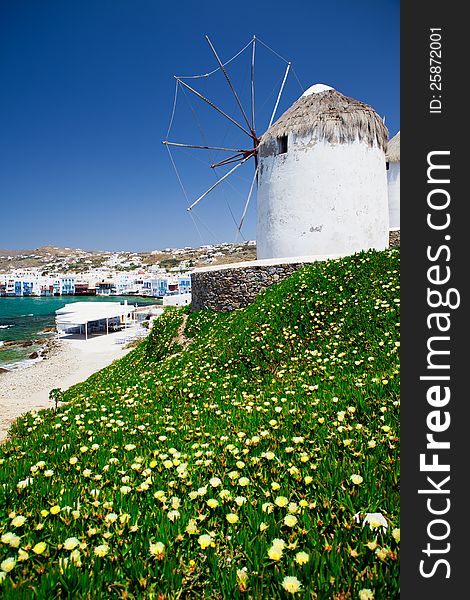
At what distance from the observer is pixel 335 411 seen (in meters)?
4.01

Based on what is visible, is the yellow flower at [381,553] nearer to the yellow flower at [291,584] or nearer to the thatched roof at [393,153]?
the yellow flower at [291,584]

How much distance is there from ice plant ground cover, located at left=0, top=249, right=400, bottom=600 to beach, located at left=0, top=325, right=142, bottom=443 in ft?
35.3

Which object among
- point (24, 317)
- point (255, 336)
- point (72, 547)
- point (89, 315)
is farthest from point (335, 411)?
point (24, 317)

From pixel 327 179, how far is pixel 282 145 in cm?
304

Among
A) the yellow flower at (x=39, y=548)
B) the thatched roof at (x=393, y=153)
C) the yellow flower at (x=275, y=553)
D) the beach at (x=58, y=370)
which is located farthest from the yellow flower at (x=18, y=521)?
the thatched roof at (x=393, y=153)

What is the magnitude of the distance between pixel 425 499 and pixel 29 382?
26.9 metres

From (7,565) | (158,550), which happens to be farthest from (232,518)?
(7,565)

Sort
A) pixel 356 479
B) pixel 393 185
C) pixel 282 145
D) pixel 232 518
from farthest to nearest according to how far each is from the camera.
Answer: pixel 393 185 < pixel 282 145 < pixel 356 479 < pixel 232 518

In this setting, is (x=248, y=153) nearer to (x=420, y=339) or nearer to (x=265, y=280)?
(x=265, y=280)

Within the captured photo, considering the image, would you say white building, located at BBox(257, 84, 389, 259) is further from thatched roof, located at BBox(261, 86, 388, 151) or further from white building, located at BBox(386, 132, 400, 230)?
white building, located at BBox(386, 132, 400, 230)

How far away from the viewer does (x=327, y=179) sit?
683 inches

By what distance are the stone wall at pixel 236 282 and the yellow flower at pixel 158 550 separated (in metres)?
12.9

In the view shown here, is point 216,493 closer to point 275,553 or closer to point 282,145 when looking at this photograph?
point 275,553

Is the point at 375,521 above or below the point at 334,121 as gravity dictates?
below
